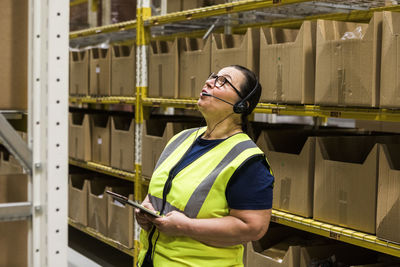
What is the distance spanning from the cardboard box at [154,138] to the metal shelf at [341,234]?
1145 millimetres

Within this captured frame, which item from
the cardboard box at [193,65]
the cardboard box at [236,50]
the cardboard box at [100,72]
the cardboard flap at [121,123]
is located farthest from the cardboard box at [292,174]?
the cardboard box at [100,72]

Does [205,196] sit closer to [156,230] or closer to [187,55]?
[156,230]

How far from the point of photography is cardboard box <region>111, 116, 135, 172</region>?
14.4 feet

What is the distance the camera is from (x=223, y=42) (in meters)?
3.47

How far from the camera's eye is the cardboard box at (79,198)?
5004 millimetres

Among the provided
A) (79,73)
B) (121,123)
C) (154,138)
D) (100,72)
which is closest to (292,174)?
(154,138)

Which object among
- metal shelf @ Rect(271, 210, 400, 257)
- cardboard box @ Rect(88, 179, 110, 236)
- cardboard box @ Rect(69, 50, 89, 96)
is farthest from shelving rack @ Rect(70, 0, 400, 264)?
cardboard box @ Rect(88, 179, 110, 236)

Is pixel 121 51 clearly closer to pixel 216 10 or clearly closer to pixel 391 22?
pixel 216 10

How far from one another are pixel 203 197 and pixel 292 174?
3.28 ft

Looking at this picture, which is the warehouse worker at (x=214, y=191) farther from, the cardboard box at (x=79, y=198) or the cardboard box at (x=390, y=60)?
the cardboard box at (x=79, y=198)

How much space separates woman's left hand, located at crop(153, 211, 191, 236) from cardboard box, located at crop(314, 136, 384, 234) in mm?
937

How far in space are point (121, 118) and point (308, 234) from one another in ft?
6.44

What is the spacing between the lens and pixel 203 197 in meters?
2.05

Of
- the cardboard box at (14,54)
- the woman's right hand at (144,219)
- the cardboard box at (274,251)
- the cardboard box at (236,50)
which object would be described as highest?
the cardboard box at (236,50)
